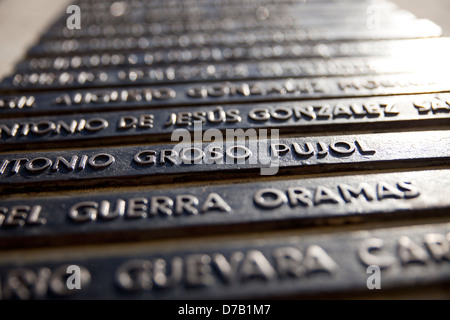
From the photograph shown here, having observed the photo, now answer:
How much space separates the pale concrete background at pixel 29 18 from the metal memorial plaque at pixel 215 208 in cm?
183

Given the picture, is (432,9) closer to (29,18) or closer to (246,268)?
(246,268)

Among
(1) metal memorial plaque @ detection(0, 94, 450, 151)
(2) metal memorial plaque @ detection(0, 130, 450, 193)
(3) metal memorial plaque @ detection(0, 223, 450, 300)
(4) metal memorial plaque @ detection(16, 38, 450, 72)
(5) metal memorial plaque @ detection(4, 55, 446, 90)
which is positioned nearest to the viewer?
(3) metal memorial plaque @ detection(0, 223, 450, 300)

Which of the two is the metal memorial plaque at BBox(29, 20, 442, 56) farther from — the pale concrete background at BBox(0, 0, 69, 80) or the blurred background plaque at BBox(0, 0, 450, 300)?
the pale concrete background at BBox(0, 0, 69, 80)

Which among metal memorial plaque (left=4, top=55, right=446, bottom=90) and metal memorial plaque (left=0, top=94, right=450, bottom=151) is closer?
metal memorial plaque (left=0, top=94, right=450, bottom=151)

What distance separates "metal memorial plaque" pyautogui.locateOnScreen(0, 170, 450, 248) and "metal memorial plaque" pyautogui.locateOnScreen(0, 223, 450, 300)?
3.4 inches

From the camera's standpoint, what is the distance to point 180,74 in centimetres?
282

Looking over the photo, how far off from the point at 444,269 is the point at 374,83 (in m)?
1.59

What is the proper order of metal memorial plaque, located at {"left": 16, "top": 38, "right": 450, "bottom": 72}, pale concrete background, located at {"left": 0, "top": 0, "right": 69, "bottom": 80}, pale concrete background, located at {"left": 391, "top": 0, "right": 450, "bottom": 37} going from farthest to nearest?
1. pale concrete background, located at {"left": 391, "top": 0, "right": 450, "bottom": 37}
2. pale concrete background, located at {"left": 0, "top": 0, "right": 69, "bottom": 80}
3. metal memorial plaque, located at {"left": 16, "top": 38, "right": 450, "bottom": 72}

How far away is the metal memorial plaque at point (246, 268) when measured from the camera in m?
1.38

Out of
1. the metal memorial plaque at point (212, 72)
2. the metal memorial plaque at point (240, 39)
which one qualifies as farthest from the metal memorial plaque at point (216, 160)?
the metal memorial plaque at point (240, 39)

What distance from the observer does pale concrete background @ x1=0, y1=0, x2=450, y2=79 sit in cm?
320

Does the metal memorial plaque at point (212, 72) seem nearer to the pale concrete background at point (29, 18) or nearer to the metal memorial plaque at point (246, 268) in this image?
the pale concrete background at point (29, 18)

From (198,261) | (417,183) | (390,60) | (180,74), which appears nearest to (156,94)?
(180,74)

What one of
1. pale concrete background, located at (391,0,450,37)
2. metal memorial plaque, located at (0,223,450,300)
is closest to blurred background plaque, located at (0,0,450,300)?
metal memorial plaque, located at (0,223,450,300)
